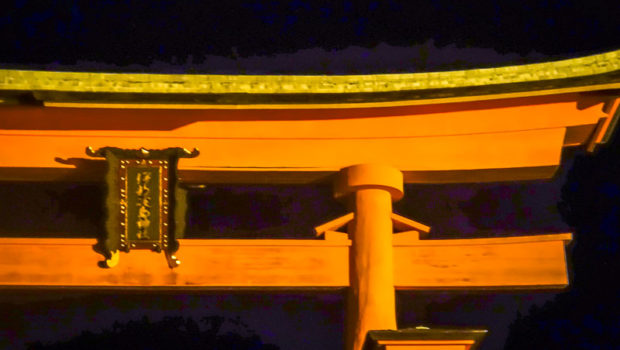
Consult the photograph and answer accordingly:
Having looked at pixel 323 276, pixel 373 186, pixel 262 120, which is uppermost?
pixel 262 120

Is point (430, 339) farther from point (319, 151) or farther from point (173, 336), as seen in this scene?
point (173, 336)

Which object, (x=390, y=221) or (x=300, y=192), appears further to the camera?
(x=300, y=192)

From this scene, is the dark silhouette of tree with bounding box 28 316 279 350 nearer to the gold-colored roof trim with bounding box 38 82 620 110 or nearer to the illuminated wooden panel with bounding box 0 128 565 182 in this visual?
the illuminated wooden panel with bounding box 0 128 565 182

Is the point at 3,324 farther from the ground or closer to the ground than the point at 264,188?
closer to the ground

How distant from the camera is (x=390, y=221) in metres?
7.05

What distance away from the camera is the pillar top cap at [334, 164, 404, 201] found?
7.00 m

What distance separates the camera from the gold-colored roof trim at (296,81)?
6840 millimetres

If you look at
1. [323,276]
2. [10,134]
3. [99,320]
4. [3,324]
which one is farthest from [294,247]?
[3,324]

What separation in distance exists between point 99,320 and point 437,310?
265 centimetres

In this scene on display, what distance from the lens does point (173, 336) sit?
8.91 meters

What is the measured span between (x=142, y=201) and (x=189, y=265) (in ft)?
1.63

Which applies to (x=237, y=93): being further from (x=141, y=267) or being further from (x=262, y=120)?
(x=141, y=267)

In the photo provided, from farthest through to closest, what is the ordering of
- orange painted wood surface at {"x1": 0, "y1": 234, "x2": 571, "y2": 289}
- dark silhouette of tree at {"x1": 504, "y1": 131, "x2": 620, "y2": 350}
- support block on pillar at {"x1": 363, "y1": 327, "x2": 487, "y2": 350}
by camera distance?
dark silhouette of tree at {"x1": 504, "y1": 131, "x2": 620, "y2": 350}, orange painted wood surface at {"x1": 0, "y1": 234, "x2": 571, "y2": 289}, support block on pillar at {"x1": 363, "y1": 327, "x2": 487, "y2": 350}

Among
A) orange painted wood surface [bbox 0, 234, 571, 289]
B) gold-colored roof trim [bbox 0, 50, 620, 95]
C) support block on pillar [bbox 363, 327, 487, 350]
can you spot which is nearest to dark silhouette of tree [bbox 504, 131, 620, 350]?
orange painted wood surface [bbox 0, 234, 571, 289]
